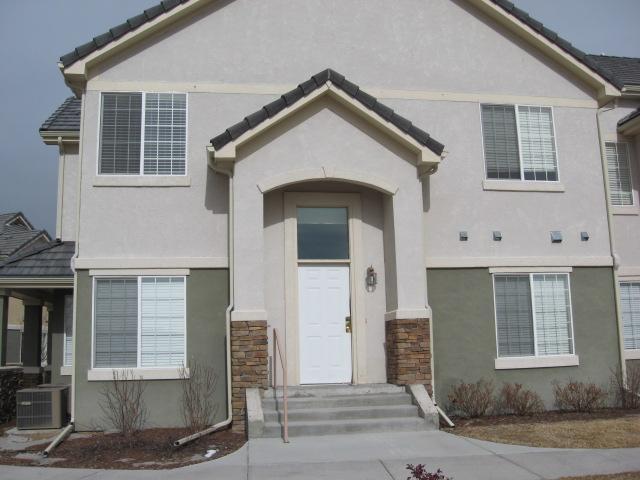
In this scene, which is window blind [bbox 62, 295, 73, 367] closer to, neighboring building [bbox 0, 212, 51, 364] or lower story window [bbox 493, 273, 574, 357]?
neighboring building [bbox 0, 212, 51, 364]

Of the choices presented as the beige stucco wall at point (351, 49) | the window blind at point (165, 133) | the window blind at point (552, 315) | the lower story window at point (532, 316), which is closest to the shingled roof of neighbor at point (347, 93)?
the window blind at point (165, 133)

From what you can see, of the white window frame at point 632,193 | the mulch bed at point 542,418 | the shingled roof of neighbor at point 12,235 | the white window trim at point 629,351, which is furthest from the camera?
the shingled roof of neighbor at point 12,235

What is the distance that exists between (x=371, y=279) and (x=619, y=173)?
6.39 metres

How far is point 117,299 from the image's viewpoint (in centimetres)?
1136

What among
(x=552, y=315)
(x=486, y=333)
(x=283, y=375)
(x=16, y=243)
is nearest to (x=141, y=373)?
(x=283, y=375)

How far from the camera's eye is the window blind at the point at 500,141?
41.9ft

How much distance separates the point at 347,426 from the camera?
9.88 m

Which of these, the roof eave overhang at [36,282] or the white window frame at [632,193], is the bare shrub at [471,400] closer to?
the white window frame at [632,193]

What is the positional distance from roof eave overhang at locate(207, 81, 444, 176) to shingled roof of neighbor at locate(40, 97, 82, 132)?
495 centimetres

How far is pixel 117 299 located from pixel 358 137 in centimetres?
508

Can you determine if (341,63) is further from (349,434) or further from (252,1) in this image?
(349,434)

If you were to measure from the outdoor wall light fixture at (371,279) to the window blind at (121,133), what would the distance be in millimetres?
4546

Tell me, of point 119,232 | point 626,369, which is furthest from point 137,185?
point 626,369

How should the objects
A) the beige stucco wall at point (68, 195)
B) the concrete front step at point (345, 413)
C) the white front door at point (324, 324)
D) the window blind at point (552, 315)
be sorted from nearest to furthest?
the concrete front step at point (345, 413) < the white front door at point (324, 324) < the window blind at point (552, 315) < the beige stucco wall at point (68, 195)
